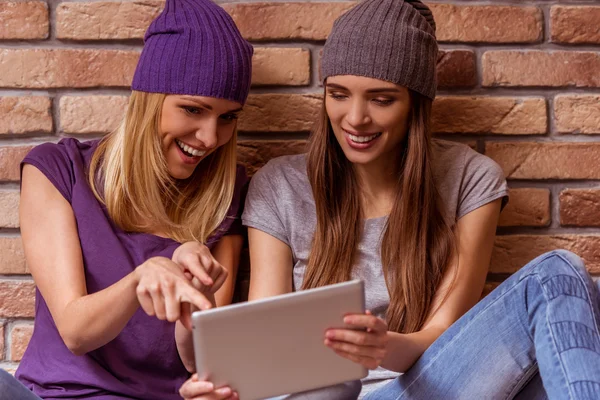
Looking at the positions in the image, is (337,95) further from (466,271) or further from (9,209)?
(9,209)

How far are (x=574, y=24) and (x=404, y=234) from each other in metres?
0.60

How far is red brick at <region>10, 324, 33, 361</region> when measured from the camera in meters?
1.64

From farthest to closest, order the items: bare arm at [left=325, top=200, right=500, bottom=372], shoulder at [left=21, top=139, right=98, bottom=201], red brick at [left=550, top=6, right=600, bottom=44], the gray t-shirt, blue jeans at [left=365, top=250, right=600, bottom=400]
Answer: red brick at [left=550, top=6, right=600, bottom=44], the gray t-shirt, shoulder at [left=21, top=139, right=98, bottom=201], bare arm at [left=325, top=200, right=500, bottom=372], blue jeans at [left=365, top=250, right=600, bottom=400]

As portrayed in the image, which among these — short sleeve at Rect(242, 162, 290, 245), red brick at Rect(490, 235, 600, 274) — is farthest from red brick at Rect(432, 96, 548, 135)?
short sleeve at Rect(242, 162, 290, 245)

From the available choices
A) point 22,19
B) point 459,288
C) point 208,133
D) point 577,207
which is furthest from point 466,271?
point 22,19

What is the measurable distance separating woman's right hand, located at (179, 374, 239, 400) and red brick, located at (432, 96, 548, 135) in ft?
2.75

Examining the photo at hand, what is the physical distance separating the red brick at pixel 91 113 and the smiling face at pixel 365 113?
0.46 meters

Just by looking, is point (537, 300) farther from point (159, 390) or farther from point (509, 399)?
point (159, 390)

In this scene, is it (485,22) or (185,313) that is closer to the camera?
(185,313)

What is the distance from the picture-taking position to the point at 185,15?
1.43m

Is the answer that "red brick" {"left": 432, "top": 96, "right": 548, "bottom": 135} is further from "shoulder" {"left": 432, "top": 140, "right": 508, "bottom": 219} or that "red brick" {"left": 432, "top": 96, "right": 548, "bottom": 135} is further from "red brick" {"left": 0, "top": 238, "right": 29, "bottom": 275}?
"red brick" {"left": 0, "top": 238, "right": 29, "bottom": 275}

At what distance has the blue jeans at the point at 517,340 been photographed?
1.18 meters

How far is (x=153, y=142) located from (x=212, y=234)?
0.22 meters

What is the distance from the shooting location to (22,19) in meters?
1.58
